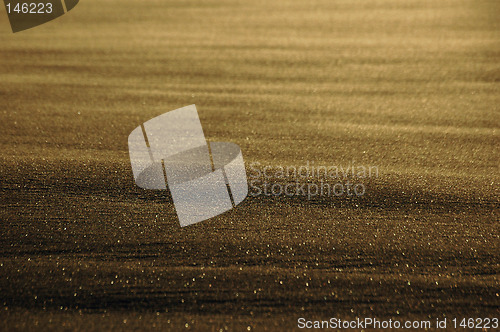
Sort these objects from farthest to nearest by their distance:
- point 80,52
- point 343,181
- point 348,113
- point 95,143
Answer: point 80,52 → point 348,113 → point 95,143 → point 343,181

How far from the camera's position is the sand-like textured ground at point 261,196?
0.66 metres

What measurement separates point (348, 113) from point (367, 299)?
2.05 feet

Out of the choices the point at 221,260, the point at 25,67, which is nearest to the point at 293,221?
the point at 221,260

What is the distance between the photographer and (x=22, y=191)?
2.91 feet

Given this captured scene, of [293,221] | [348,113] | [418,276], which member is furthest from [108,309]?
[348,113]

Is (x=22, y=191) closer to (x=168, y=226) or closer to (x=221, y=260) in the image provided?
(x=168, y=226)

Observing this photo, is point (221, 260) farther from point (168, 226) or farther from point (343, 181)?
point (343, 181)

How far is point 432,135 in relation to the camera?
42.7 inches

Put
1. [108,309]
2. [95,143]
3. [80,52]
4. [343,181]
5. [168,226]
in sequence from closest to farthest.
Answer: [108,309]
[168,226]
[343,181]
[95,143]
[80,52]

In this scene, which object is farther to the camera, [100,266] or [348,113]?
[348,113]

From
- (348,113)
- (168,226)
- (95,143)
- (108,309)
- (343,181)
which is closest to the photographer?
(108,309)

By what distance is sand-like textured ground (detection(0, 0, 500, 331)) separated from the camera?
2.18ft

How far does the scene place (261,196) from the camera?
34.9 inches

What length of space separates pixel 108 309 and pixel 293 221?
12.6 inches
